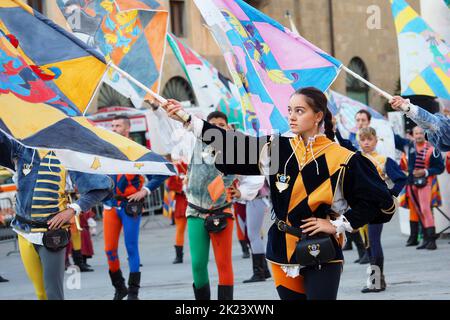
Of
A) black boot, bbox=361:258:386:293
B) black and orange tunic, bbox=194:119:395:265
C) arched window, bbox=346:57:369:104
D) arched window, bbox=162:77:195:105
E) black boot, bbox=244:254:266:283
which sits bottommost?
arched window, bbox=346:57:369:104

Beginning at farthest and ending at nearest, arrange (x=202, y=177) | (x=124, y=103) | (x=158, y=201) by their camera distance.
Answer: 1. (x=124, y=103)
2. (x=158, y=201)
3. (x=202, y=177)

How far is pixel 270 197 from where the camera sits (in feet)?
20.7

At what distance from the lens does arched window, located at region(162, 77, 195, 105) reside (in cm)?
3450

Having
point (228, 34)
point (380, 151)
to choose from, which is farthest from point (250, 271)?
point (228, 34)

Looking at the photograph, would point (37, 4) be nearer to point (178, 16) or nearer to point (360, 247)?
point (178, 16)

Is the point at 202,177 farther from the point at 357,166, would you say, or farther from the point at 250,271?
the point at 250,271

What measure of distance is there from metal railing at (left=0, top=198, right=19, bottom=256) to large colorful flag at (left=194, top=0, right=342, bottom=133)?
10.6 meters

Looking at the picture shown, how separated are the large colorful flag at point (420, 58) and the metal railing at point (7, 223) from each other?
10.1 metres

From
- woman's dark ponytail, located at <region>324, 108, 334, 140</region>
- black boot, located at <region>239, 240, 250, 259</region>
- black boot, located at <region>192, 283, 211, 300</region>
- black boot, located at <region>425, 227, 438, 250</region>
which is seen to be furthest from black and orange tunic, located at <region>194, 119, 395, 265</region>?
black boot, located at <region>239, 240, 250, 259</region>

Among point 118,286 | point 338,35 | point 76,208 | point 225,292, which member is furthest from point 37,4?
point 76,208

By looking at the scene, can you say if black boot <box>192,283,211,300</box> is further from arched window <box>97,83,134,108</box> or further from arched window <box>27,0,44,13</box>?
arched window <box>97,83,134,108</box>

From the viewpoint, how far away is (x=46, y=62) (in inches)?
279

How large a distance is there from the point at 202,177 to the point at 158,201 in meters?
17.5

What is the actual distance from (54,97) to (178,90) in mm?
28132
